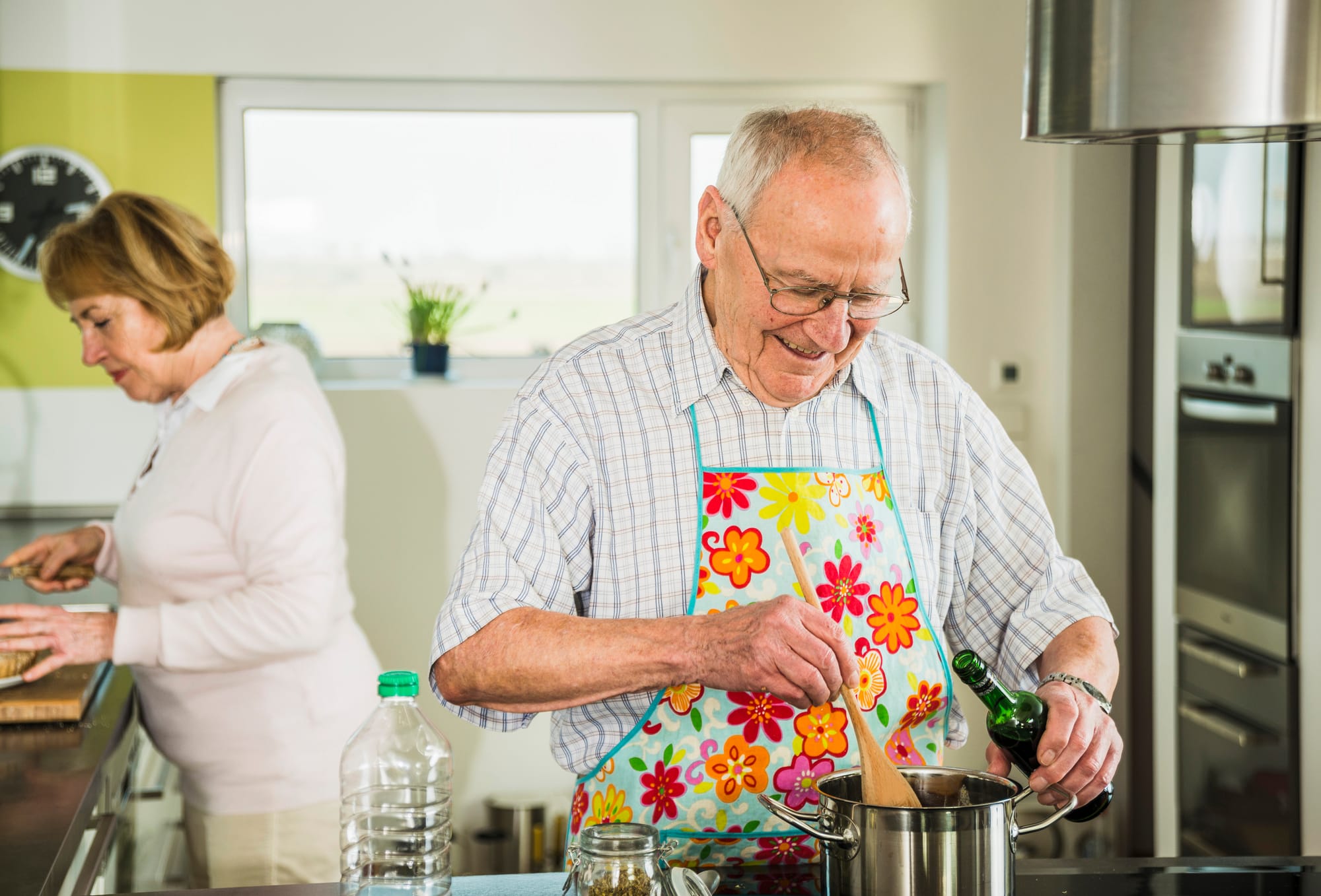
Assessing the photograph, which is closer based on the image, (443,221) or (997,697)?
(997,697)

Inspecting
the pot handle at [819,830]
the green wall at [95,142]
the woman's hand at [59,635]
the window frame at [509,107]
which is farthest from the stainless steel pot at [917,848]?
the green wall at [95,142]

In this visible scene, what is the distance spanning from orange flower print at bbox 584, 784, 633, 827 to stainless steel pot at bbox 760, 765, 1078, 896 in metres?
0.35

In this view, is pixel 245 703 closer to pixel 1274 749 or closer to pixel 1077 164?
pixel 1274 749

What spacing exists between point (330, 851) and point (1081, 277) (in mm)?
2428

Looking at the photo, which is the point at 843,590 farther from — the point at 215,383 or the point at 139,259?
the point at 139,259

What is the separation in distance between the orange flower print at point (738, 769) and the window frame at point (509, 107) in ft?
7.50

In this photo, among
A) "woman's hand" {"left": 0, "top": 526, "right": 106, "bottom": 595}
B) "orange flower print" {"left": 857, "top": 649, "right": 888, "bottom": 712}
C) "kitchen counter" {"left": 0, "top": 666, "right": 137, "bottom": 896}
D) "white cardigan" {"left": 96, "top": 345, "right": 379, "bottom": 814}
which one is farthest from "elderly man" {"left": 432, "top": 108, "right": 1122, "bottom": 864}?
"woman's hand" {"left": 0, "top": 526, "right": 106, "bottom": 595}

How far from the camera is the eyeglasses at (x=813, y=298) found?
1.32 m

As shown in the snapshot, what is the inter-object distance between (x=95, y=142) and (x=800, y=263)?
8.26 feet

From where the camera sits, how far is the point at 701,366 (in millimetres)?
1420

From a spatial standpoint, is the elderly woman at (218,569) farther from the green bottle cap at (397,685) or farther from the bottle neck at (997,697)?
the bottle neck at (997,697)

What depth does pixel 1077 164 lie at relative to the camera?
135 inches

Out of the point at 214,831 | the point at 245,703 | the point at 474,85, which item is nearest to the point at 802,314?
the point at 245,703

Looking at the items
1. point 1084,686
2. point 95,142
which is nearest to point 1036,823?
point 1084,686
